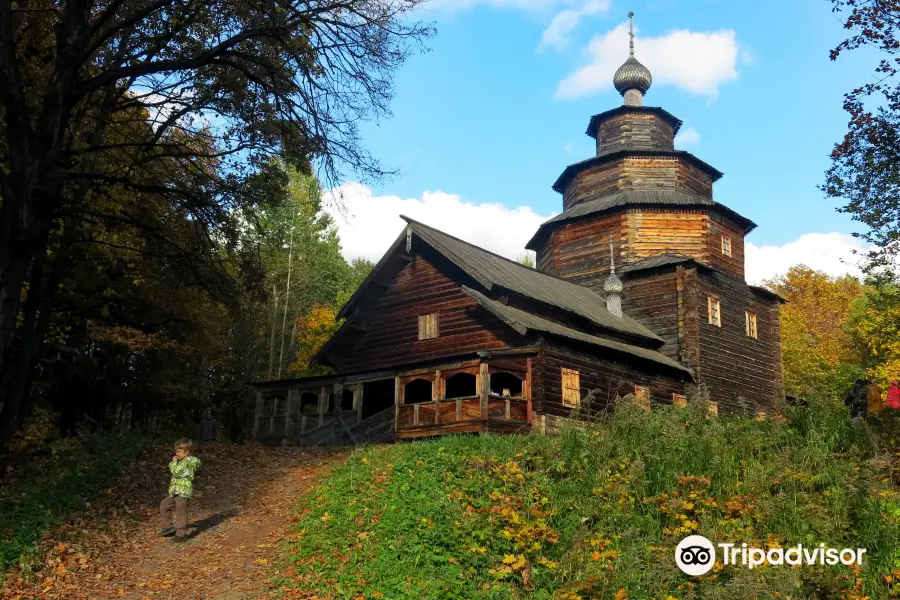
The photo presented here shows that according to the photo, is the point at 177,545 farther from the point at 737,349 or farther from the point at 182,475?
the point at 737,349

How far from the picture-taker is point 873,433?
44.2ft

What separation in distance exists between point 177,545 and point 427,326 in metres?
15.6

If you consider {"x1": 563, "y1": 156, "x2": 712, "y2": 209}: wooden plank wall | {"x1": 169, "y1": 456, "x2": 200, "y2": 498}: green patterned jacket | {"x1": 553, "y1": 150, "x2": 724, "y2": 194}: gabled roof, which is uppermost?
{"x1": 553, "y1": 150, "x2": 724, "y2": 194}: gabled roof

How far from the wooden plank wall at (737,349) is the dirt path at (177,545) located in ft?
61.8

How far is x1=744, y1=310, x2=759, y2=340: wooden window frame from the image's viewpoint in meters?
35.1

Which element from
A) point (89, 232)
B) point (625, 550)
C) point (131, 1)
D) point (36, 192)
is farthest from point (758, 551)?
point (89, 232)

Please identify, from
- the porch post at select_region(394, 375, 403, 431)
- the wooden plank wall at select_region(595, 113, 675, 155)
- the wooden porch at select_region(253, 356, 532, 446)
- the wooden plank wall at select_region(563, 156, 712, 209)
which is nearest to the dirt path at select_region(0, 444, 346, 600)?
the wooden porch at select_region(253, 356, 532, 446)

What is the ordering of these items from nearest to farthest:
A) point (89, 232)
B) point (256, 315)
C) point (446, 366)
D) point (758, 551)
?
point (758, 551) < point (89, 232) < point (446, 366) < point (256, 315)

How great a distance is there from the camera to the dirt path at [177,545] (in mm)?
11391

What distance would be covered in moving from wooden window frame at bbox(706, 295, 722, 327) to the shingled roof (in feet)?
8.08

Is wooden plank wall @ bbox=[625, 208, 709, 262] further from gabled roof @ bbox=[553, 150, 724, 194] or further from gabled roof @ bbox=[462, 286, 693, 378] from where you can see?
gabled roof @ bbox=[462, 286, 693, 378]

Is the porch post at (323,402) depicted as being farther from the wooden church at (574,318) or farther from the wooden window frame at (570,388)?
the wooden window frame at (570,388)

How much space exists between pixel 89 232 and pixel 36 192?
6.81 m

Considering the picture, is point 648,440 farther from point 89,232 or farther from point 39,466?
point 89,232
